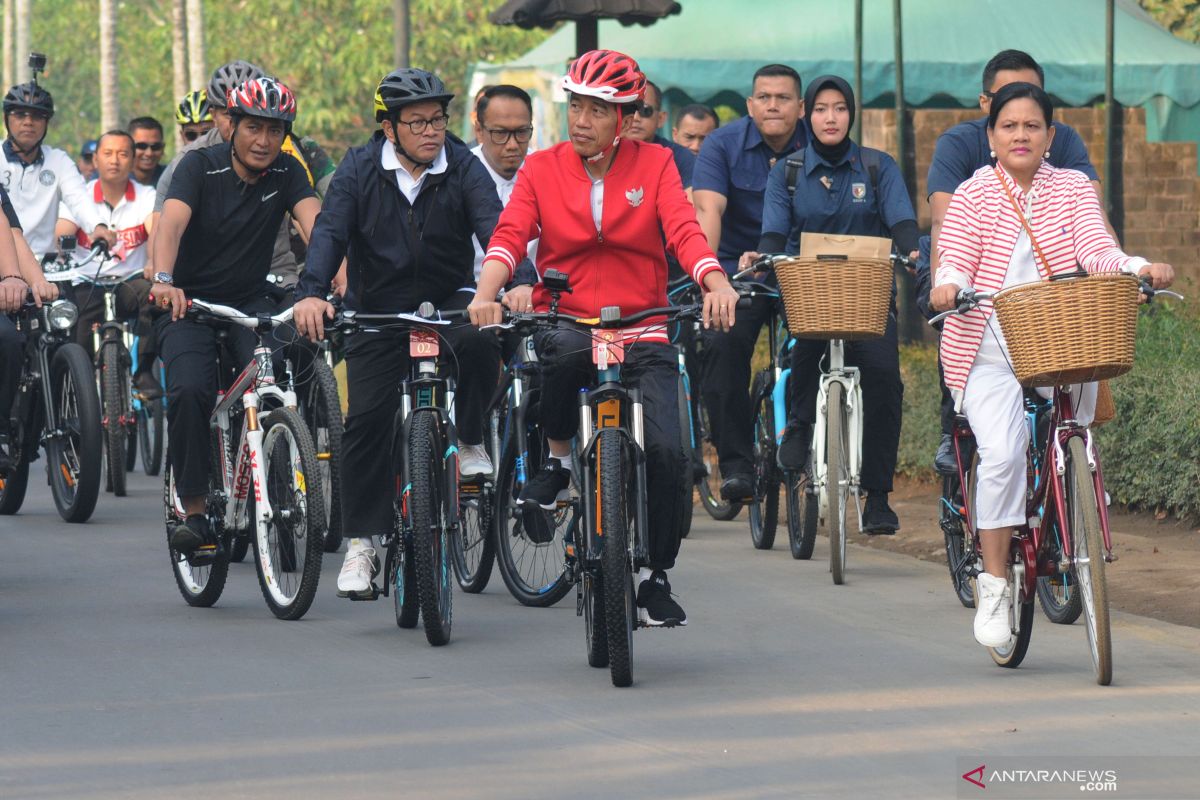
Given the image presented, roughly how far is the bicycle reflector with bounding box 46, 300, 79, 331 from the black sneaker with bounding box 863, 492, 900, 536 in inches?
180

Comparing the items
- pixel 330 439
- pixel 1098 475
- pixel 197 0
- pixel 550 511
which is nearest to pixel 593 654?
pixel 550 511

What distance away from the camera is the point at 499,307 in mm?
7266

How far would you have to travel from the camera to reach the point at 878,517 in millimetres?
9891

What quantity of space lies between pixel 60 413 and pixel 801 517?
4.23m

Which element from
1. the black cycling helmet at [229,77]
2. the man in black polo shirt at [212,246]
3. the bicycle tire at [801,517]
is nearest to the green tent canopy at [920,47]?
the bicycle tire at [801,517]

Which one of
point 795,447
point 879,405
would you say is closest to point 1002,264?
→ point 879,405

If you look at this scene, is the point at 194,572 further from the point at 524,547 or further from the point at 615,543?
the point at 615,543

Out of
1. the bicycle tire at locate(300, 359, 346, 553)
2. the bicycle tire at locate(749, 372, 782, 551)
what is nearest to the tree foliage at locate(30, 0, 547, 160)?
the bicycle tire at locate(749, 372, 782, 551)

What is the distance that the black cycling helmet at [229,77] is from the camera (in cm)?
934

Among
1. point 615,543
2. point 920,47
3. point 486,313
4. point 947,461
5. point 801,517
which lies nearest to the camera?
point 615,543

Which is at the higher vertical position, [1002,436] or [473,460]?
[1002,436]

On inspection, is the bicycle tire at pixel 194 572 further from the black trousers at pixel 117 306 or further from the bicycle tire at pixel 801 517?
the black trousers at pixel 117 306

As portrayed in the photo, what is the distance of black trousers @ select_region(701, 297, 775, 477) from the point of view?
10.7 m

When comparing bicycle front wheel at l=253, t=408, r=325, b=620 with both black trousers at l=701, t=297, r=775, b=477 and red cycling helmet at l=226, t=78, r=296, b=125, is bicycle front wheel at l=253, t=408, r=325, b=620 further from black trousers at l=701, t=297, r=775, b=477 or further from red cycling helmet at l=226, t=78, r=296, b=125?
black trousers at l=701, t=297, r=775, b=477
